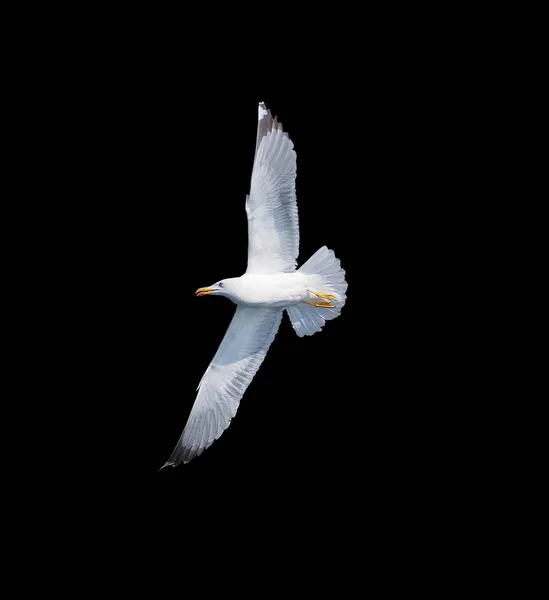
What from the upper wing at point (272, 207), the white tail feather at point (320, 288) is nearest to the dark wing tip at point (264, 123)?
the upper wing at point (272, 207)

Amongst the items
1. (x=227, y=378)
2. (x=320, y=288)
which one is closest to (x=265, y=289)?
(x=320, y=288)

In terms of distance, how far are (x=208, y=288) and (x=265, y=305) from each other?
1.82ft

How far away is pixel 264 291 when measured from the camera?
834cm

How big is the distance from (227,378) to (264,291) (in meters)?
0.98

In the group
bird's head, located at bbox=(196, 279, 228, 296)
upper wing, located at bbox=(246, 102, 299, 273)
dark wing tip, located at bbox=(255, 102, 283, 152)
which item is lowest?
bird's head, located at bbox=(196, 279, 228, 296)

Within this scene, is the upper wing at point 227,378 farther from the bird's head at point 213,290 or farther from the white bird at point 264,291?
the bird's head at point 213,290

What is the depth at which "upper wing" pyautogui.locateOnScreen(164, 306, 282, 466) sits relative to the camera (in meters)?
8.61

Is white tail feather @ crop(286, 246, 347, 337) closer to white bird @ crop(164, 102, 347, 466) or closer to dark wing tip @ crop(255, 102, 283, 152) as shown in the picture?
white bird @ crop(164, 102, 347, 466)

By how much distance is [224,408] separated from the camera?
Result: 8.77 metres

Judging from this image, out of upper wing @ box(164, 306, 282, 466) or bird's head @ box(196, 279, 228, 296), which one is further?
upper wing @ box(164, 306, 282, 466)

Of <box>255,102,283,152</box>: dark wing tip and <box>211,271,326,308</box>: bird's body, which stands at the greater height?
<box>255,102,283,152</box>: dark wing tip

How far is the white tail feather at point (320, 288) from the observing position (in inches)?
338

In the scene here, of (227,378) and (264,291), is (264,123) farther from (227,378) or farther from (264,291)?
(227,378)

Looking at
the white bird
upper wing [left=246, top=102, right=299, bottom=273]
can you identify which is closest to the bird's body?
the white bird
